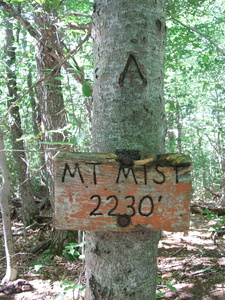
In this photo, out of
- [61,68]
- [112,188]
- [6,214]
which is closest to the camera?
[112,188]

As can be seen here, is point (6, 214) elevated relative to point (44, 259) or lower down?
elevated

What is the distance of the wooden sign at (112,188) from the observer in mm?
992

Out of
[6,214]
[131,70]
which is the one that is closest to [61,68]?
[6,214]

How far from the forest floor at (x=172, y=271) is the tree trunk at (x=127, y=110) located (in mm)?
1498

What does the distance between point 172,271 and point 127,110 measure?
335 cm

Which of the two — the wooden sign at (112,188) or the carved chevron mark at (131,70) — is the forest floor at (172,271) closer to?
the wooden sign at (112,188)

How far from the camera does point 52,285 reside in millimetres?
3812

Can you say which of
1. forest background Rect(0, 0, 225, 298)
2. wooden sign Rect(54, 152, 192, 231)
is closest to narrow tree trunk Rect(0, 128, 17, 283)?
forest background Rect(0, 0, 225, 298)

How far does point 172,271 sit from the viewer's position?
3738 millimetres

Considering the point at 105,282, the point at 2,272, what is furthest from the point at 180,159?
the point at 2,272

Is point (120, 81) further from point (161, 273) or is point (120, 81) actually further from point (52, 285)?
point (52, 285)

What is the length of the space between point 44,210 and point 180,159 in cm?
768

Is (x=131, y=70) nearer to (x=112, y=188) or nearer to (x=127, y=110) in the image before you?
(x=127, y=110)

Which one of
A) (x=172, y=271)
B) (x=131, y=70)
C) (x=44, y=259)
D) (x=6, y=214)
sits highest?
(x=131, y=70)
